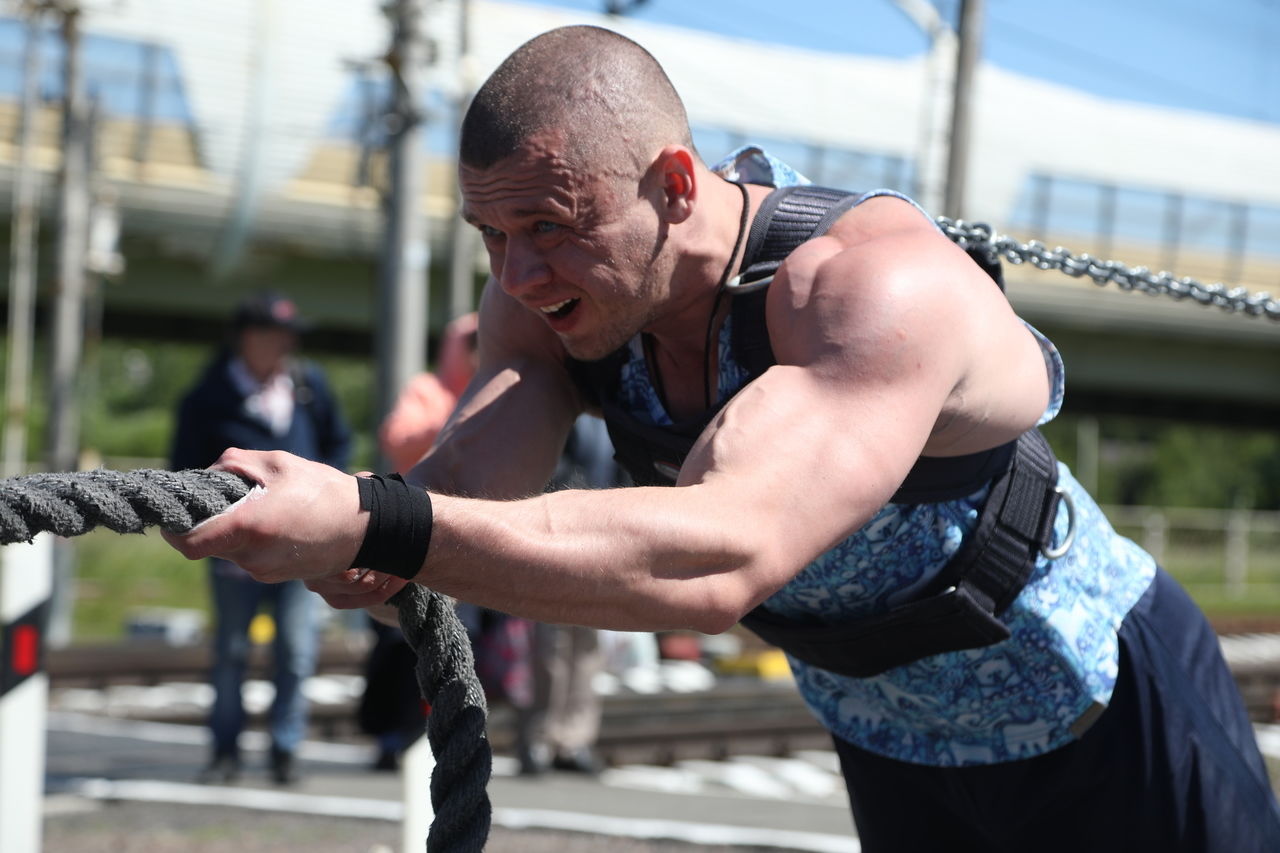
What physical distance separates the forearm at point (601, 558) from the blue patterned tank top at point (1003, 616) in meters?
0.58

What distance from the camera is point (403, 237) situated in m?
10.1

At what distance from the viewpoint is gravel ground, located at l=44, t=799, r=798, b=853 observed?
16.5 ft

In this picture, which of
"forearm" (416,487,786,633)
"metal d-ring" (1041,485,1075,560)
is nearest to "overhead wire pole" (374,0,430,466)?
"metal d-ring" (1041,485,1075,560)

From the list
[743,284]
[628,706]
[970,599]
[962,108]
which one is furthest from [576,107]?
[628,706]

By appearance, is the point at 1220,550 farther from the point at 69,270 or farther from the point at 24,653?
the point at 24,653

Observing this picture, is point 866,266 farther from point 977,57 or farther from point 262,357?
point 977,57

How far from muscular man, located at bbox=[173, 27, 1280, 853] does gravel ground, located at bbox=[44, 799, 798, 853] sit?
251 cm

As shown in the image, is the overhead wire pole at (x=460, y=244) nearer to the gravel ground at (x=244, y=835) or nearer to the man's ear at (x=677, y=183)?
the gravel ground at (x=244, y=835)

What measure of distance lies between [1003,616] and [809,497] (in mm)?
773

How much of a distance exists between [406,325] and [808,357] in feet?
27.5

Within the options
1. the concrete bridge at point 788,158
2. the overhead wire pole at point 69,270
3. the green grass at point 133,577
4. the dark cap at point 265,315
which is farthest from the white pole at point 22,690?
the green grass at point 133,577

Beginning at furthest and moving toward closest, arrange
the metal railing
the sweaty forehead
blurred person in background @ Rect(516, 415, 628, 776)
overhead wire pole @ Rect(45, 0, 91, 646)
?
the metal railing
overhead wire pole @ Rect(45, 0, 91, 646)
blurred person in background @ Rect(516, 415, 628, 776)
the sweaty forehead

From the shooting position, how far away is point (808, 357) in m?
1.89

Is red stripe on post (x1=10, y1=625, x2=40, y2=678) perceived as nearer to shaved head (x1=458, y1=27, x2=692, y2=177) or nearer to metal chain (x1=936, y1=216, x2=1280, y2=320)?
shaved head (x1=458, y1=27, x2=692, y2=177)
